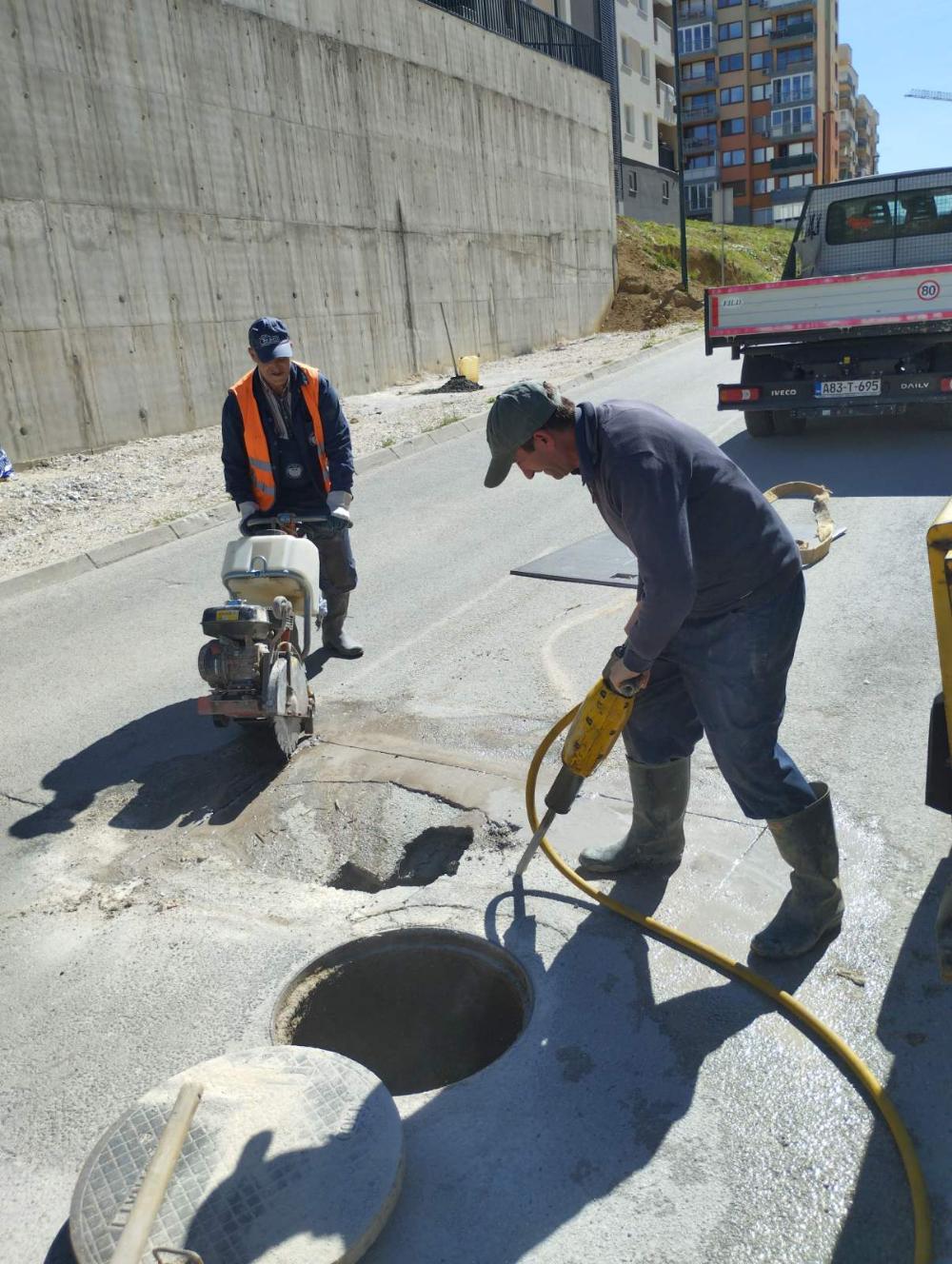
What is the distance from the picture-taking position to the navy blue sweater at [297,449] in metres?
5.38

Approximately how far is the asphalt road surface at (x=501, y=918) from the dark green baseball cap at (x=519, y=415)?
161cm

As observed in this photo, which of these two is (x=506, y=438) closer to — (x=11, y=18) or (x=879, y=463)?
(x=879, y=463)

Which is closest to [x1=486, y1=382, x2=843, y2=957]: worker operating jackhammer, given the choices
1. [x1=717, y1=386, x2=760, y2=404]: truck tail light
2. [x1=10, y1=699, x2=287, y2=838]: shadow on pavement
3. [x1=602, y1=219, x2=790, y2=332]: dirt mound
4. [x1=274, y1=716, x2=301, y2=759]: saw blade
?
[x1=274, y1=716, x2=301, y2=759]: saw blade

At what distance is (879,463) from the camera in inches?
377

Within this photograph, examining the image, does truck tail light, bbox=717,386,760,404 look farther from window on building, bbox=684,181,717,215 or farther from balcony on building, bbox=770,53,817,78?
balcony on building, bbox=770,53,817,78

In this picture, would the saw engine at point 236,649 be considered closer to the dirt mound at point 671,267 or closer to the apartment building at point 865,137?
the dirt mound at point 671,267

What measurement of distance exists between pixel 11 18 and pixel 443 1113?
1407 cm

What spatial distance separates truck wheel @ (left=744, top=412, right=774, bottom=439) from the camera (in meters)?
11.1

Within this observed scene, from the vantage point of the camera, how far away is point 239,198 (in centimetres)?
1555

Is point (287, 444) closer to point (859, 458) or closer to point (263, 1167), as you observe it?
point (263, 1167)

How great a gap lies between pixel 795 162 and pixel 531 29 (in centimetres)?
A: 4692

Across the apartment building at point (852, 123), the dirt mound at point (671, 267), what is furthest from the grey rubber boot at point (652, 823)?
the apartment building at point (852, 123)

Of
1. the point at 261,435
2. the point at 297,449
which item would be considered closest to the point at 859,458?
the point at 297,449

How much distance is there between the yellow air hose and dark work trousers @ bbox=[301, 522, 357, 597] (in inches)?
93.3
